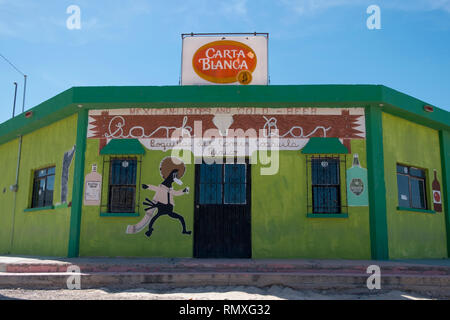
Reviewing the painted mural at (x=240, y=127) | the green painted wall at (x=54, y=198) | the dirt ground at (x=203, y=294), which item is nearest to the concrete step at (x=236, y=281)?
the dirt ground at (x=203, y=294)

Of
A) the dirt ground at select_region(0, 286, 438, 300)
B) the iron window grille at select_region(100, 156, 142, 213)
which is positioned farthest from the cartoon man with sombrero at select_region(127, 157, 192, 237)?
the dirt ground at select_region(0, 286, 438, 300)

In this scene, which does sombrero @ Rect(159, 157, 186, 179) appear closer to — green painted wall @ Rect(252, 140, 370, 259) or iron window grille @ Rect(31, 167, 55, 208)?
green painted wall @ Rect(252, 140, 370, 259)

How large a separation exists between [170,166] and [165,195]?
676mm

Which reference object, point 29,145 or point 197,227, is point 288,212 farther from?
point 29,145

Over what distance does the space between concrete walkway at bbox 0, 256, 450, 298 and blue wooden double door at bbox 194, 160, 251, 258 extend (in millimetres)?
1427

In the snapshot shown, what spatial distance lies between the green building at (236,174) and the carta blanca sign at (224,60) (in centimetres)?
165

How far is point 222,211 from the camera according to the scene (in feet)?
31.4

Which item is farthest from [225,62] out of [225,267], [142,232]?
[225,267]

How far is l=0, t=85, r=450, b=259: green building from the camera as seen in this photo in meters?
9.51

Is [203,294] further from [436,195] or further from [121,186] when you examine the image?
[436,195]

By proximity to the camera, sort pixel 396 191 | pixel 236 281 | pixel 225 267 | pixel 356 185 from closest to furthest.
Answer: pixel 236 281
pixel 225 267
pixel 356 185
pixel 396 191

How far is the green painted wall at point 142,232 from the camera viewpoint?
9523mm


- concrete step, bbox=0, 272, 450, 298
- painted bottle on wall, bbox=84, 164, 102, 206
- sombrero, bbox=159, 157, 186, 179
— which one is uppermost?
sombrero, bbox=159, 157, 186, 179
